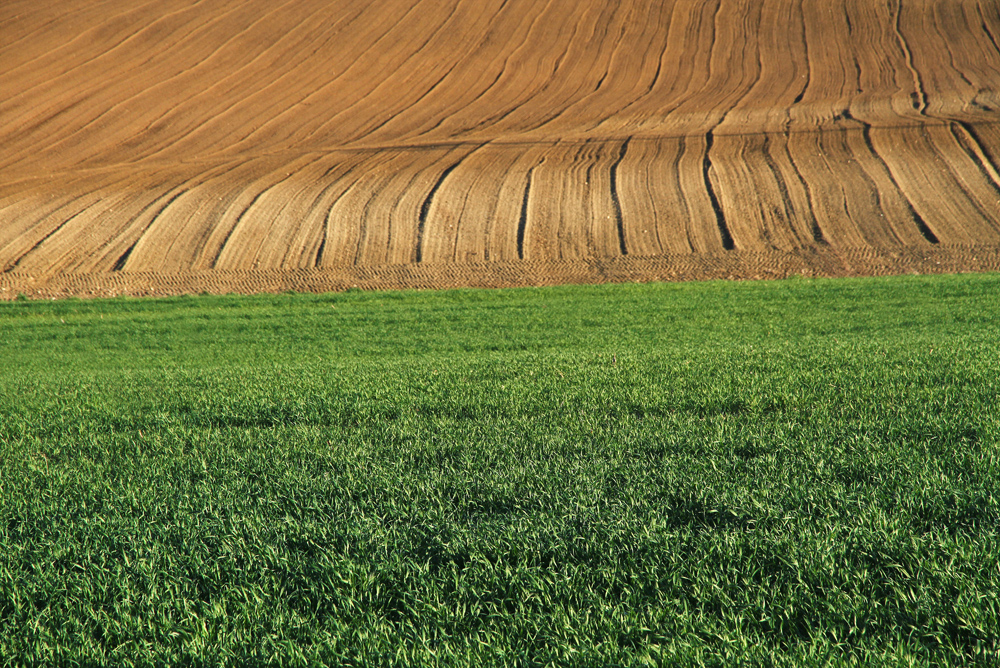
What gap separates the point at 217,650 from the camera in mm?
2896

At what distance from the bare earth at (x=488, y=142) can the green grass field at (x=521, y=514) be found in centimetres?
1179

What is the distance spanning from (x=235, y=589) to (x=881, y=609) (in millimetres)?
2801

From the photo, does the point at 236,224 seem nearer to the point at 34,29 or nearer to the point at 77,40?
the point at 77,40

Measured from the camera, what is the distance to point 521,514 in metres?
3.88

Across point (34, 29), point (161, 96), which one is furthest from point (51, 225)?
point (34, 29)

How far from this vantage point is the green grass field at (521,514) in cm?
287

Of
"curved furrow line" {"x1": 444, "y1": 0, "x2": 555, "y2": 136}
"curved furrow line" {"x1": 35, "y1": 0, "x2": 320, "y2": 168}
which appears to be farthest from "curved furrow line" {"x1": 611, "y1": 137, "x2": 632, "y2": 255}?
"curved furrow line" {"x1": 35, "y1": 0, "x2": 320, "y2": 168}

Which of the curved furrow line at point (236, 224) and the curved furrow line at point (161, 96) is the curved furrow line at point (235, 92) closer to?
the curved furrow line at point (161, 96)

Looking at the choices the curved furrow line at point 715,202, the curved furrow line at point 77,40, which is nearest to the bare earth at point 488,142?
the curved furrow line at point 715,202

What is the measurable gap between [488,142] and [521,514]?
25994mm

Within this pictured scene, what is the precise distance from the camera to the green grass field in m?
2.87

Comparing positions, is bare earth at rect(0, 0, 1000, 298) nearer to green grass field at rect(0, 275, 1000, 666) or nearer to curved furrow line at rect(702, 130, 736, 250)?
curved furrow line at rect(702, 130, 736, 250)

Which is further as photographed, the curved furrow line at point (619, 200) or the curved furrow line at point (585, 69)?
the curved furrow line at point (585, 69)

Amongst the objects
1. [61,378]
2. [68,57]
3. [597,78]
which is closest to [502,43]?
[597,78]
